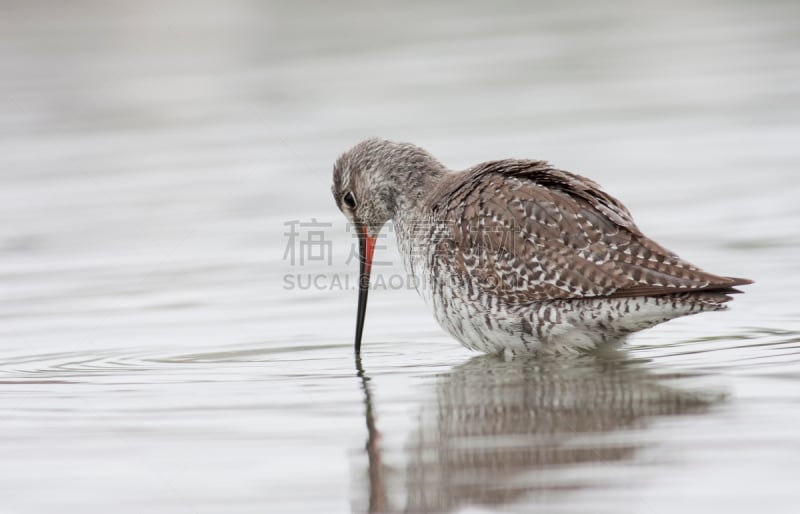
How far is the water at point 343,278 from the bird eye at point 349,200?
89cm

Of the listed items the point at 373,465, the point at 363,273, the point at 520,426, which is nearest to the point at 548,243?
the point at 520,426

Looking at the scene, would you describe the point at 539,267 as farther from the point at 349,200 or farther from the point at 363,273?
the point at 349,200

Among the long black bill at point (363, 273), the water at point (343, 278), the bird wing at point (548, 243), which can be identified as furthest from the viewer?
the long black bill at point (363, 273)

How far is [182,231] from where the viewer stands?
14.6m

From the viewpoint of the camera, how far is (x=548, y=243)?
9.57 meters

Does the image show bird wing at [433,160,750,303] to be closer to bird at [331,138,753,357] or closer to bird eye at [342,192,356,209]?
bird at [331,138,753,357]

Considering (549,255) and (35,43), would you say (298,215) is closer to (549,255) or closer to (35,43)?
(549,255)

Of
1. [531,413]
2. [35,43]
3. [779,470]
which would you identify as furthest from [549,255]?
[35,43]

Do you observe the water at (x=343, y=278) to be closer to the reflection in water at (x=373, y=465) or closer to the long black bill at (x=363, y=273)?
the reflection in water at (x=373, y=465)

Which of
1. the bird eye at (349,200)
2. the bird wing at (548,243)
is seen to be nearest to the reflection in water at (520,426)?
the bird wing at (548,243)

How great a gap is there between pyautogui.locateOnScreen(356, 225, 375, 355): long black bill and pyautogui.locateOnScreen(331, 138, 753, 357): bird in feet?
0.09

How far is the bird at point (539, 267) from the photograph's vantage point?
29.9 feet

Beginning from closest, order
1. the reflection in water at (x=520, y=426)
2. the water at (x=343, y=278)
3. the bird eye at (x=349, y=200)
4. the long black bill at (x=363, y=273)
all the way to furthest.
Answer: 1. the reflection in water at (x=520, y=426)
2. the water at (x=343, y=278)
3. the long black bill at (x=363, y=273)
4. the bird eye at (x=349, y=200)

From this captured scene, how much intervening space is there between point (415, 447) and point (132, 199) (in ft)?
29.4
